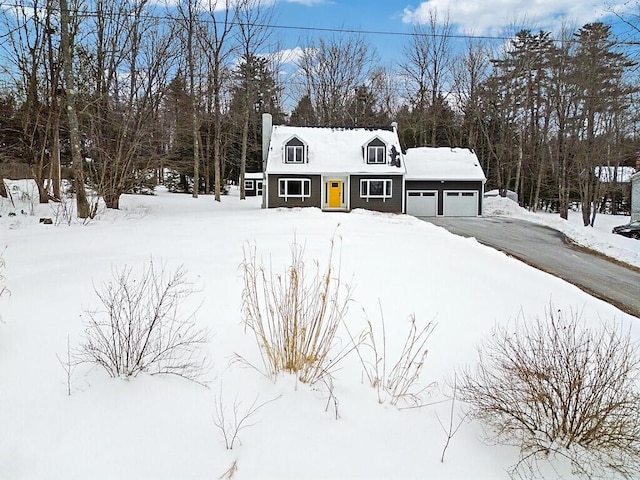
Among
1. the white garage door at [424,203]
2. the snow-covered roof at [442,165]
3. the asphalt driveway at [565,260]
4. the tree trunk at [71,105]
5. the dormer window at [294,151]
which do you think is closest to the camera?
the asphalt driveway at [565,260]

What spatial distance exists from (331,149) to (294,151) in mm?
1951

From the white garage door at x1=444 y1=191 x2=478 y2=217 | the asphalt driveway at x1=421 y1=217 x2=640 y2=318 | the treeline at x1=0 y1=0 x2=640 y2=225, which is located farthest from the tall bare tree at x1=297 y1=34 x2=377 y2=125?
the asphalt driveway at x1=421 y1=217 x2=640 y2=318

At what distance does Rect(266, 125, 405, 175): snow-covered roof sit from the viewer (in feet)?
69.4

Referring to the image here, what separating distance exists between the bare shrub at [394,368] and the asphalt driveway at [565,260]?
5.35m

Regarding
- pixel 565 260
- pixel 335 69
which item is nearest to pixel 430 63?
pixel 335 69

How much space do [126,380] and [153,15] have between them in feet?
58.5

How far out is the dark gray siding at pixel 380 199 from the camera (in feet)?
69.7

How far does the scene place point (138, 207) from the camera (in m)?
18.4

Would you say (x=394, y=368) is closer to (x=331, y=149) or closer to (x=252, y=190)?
(x=331, y=149)

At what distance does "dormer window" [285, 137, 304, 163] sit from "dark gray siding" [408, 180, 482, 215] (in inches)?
225

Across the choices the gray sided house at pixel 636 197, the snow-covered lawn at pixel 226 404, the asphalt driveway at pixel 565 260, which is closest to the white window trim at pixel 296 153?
the asphalt driveway at pixel 565 260

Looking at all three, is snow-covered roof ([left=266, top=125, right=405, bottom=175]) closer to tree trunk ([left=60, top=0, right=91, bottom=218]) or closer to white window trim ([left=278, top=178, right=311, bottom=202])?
white window trim ([left=278, top=178, right=311, bottom=202])

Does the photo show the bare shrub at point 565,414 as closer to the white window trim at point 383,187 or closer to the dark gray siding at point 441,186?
the white window trim at point 383,187

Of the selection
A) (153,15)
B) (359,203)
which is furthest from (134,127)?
(359,203)
